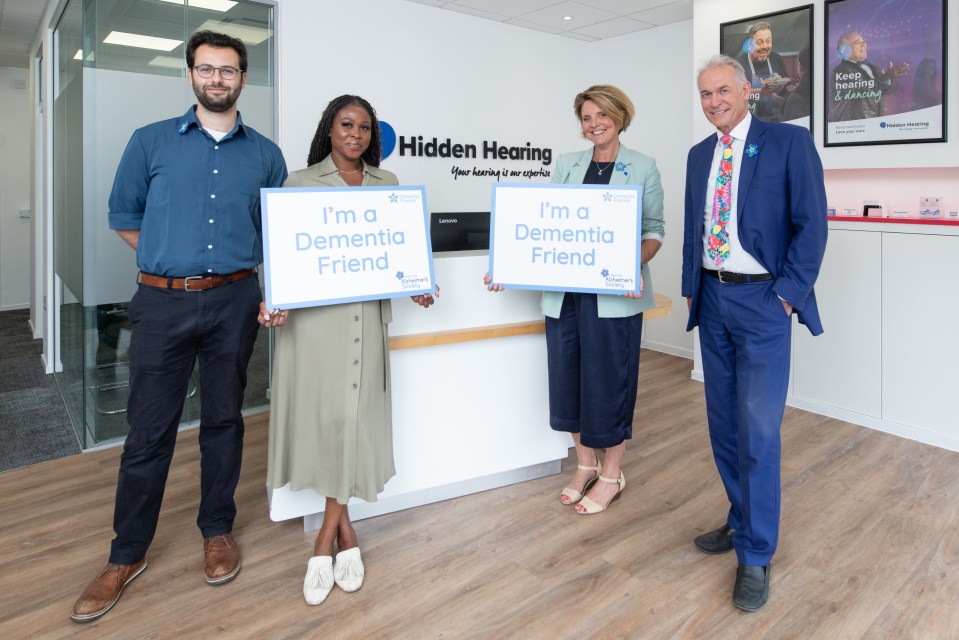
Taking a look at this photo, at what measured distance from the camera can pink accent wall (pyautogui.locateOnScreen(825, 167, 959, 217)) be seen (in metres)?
3.87

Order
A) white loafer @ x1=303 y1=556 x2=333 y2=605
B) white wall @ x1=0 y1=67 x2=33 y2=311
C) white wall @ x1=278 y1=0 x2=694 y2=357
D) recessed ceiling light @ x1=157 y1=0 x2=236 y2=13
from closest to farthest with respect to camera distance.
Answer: white loafer @ x1=303 y1=556 x2=333 y2=605
recessed ceiling light @ x1=157 y1=0 x2=236 y2=13
white wall @ x1=278 y1=0 x2=694 y2=357
white wall @ x1=0 y1=67 x2=33 y2=311

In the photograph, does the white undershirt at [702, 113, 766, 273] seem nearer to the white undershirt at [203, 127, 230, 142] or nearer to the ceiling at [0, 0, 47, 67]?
the white undershirt at [203, 127, 230, 142]

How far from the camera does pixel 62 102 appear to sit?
13.9 ft

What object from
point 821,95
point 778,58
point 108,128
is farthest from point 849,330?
point 108,128

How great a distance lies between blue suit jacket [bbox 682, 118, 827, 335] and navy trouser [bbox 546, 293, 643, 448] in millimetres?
688

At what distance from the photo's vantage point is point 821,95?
13.6ft

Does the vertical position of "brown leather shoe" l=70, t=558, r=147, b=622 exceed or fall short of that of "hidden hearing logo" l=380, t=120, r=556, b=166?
it falls short

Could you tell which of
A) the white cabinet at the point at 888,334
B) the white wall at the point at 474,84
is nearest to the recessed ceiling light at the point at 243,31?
the white wall at the point at 474,84

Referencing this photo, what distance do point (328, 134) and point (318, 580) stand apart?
1505mm

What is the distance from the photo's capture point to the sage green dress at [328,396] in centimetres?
223

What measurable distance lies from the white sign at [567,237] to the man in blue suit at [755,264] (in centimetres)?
32

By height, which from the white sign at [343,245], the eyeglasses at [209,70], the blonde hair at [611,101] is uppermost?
the blonde hair at [611,101]

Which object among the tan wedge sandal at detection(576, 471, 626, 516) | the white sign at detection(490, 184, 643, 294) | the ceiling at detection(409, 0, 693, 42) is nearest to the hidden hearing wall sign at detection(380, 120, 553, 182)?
the ceiling at detection(409, 0, 693, 42)

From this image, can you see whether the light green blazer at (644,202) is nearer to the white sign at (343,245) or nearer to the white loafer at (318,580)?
the white sign at (343,245)
